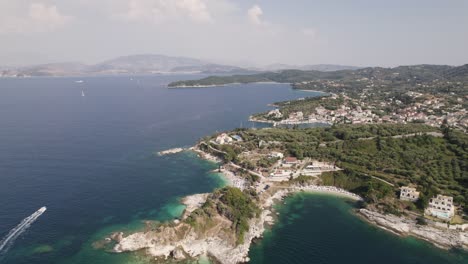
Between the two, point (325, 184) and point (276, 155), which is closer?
point (325, 184)

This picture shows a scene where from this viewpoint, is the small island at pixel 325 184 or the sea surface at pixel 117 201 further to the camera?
the small island at pixel 325 184

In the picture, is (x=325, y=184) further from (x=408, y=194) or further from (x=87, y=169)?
(x=87, y=169)

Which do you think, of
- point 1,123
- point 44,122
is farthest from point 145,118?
point 1,123

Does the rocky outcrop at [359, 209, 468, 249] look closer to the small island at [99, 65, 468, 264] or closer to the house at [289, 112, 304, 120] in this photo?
the small island at [99, 65, 468, 264]

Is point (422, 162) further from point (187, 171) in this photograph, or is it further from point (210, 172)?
point (187, 171)

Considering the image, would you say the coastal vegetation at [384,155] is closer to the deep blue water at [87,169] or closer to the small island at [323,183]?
the small island at [323,183]

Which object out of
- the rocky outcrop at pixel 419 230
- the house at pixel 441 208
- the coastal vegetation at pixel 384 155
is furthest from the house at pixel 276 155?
the house at pixel 441 208

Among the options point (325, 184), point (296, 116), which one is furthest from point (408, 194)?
point (296, 116)
